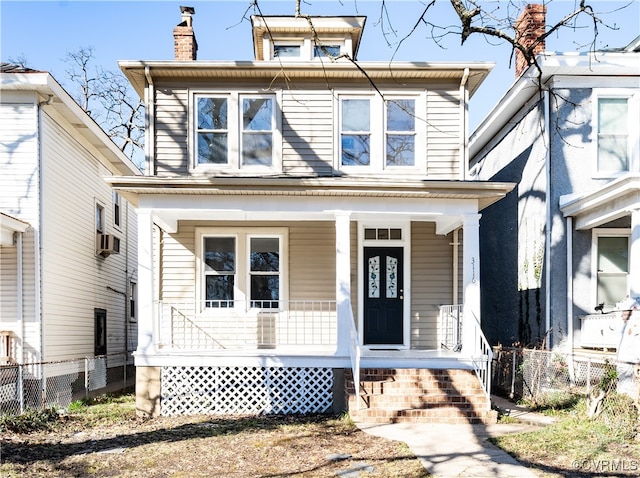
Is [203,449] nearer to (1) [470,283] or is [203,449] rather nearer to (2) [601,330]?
(1) [470,283]

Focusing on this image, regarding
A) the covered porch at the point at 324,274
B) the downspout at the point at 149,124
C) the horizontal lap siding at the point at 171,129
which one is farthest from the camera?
the horizontal lap siding at the point at 171,129

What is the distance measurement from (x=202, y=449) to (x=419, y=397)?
11.3 feet

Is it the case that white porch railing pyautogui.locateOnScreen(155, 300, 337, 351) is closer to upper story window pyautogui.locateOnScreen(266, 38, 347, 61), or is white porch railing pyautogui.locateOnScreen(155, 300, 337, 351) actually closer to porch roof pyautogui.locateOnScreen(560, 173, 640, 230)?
porch roof pyautogui.locateOnScreen(560, 173, 640, 230)

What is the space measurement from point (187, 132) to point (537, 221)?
24.0ft

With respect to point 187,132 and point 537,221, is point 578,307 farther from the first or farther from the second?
point 187,132

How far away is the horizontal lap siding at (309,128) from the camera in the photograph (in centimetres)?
1076

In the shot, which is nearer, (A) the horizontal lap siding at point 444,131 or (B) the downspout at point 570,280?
(B) the downspout at point 570,280

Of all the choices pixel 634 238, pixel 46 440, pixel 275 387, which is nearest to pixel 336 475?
pixel 275 387

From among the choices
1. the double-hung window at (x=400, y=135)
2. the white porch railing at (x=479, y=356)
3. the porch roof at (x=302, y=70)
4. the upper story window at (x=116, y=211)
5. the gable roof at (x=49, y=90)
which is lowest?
the white porch railing at (x=479, y=356)

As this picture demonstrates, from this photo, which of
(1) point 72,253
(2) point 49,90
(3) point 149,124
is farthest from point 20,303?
(3) point 149,124

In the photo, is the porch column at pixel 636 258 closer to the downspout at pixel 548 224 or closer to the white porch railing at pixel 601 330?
the white porch railing at pixel 601 330

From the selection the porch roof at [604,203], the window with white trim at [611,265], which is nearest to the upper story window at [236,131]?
the porch roof at [604,203]

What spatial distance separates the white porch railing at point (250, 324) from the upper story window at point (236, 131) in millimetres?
2799

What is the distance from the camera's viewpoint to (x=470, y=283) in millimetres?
9320
